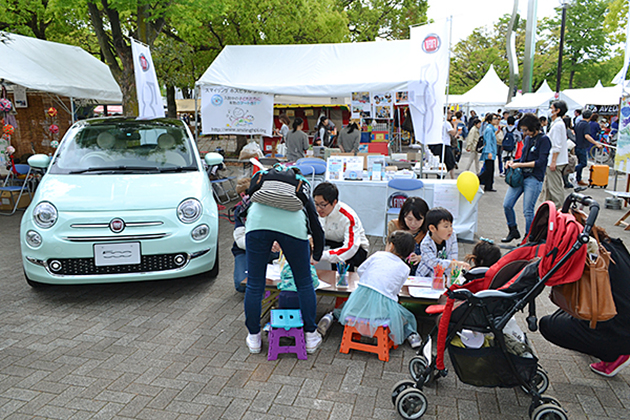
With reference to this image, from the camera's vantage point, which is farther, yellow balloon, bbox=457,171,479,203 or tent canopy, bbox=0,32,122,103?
tent canopy, bbox=0,32,122,103

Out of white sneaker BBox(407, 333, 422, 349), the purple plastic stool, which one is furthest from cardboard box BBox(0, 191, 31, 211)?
white sneaker BBox(407, 333, 422, 349)

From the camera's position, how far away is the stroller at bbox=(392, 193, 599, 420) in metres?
2.66

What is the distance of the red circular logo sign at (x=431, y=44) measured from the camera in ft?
24.0

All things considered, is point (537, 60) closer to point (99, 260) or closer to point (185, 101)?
point (185, 101)

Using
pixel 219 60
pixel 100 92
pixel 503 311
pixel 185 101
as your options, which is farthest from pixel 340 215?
pixel 185 101

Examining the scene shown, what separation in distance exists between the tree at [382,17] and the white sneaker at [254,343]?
25.6 m

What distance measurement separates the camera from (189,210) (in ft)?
15.7

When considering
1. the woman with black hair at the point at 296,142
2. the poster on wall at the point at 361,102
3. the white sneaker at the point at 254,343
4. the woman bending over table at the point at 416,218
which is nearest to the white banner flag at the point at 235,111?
the woman with black hair at the point at 296,142

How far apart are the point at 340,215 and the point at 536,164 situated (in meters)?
3.28

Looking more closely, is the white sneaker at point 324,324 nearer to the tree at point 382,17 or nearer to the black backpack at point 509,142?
the black backpack at point 509,142

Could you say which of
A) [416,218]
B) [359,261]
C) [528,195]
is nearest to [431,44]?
[528,195]

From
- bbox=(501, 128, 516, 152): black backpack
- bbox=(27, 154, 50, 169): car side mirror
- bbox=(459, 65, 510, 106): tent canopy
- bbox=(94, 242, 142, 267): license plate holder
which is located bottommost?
bbox=(94, 242, 142, 267): license plate holder

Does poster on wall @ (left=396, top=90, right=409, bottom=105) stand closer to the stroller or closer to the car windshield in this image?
the car windshield

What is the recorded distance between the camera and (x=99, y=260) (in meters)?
4.44
